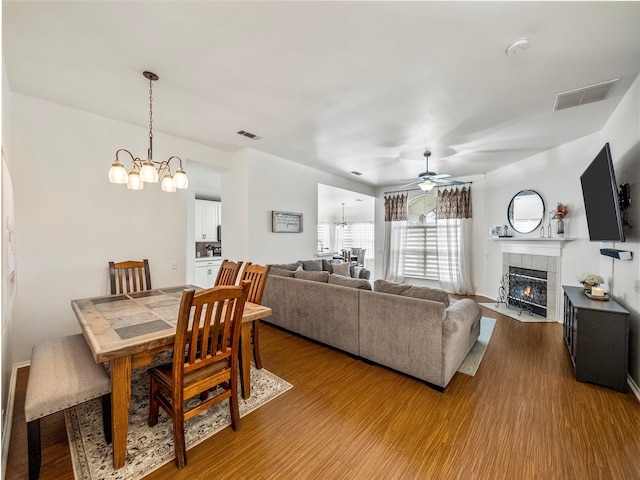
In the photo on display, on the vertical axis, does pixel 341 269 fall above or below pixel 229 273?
below

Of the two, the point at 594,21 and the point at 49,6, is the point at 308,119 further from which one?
the point at 594,21

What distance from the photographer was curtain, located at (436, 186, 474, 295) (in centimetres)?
641

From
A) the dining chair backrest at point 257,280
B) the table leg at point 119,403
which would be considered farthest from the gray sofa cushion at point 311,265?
the table leg at point 119,403

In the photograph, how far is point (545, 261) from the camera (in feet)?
15.2

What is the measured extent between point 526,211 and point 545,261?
1.04 meters

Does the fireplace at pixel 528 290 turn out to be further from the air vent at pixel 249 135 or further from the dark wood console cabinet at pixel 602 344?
the air vent at pixel 249 135

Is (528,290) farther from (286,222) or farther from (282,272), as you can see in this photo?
(286,222)

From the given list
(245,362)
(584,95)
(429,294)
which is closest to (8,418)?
(245,362)

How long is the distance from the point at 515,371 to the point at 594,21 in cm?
304

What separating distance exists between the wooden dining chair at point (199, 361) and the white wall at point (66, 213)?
2.08 meters

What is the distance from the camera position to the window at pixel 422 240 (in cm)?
708

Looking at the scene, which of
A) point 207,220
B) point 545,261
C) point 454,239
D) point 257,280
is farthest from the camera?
point 454,239

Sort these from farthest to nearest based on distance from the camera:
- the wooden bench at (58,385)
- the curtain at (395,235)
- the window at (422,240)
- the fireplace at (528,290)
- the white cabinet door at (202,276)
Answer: the curtain at (395,235) < the window at (422,240) < the white cabinet door at (202,276) < the fireplace at (528,290) < the wooden bench at (58,385)

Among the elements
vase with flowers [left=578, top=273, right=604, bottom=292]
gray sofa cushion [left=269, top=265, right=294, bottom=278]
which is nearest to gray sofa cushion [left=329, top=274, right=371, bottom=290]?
gray sofa cushion [left=269, top=265, right=294, bottom=278]
